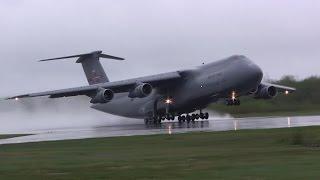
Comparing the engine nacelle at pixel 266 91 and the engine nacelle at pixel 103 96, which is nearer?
the engine nacelle at pixel 103 96

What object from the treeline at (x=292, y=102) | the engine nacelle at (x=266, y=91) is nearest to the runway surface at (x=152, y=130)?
the engine nacelle at (x=266, y=91)

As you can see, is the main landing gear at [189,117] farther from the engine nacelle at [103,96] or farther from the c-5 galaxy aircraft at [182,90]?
the engine nacelle at [103,96]

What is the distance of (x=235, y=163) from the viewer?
1614cm

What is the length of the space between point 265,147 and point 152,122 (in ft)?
100

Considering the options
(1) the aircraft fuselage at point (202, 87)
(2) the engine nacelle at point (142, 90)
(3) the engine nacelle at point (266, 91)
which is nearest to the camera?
(1) the aircraft fuselage at point (202, 87)

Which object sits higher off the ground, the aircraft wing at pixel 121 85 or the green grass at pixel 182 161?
the aircraft wing at pixel 121 85

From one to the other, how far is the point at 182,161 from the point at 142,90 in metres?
31.3

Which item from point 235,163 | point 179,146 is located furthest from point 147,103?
point 235,163

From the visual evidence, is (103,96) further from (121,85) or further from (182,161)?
(182,161)

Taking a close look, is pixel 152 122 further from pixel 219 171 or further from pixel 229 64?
pixel 219 171

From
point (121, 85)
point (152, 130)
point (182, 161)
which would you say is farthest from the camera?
point (121, 85)

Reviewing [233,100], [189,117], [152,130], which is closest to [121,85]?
[189,117]

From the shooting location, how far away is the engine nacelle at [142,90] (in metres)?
48.3

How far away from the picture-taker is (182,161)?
56.0 ft
